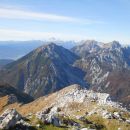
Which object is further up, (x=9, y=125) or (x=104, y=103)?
(x=9, y=125)

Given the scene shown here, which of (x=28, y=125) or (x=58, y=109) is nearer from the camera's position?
(x=28, y=125)

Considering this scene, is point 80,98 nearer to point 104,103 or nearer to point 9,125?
point 104,103

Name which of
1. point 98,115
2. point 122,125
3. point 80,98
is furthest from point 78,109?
point 122,125

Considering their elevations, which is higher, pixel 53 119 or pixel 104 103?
pixel 53 119

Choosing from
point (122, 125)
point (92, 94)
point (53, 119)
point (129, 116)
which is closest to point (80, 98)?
point (92, 94)

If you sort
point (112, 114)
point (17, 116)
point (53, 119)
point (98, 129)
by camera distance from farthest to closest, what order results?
point (112, 114) < point (98, 129) < point (53, 119) < point (17, 116)

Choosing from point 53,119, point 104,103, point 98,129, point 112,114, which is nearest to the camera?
point 53,119

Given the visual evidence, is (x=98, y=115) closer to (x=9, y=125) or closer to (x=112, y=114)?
(x=112, y=114)

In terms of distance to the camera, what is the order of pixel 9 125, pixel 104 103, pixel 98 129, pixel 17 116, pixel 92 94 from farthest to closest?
1. pixel 92 94
2. pixel 104 103
3. pixel 98 129
4. pixel 17 116
5. pixel 9 125

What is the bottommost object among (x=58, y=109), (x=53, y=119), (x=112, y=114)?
(x=58, y=109)
